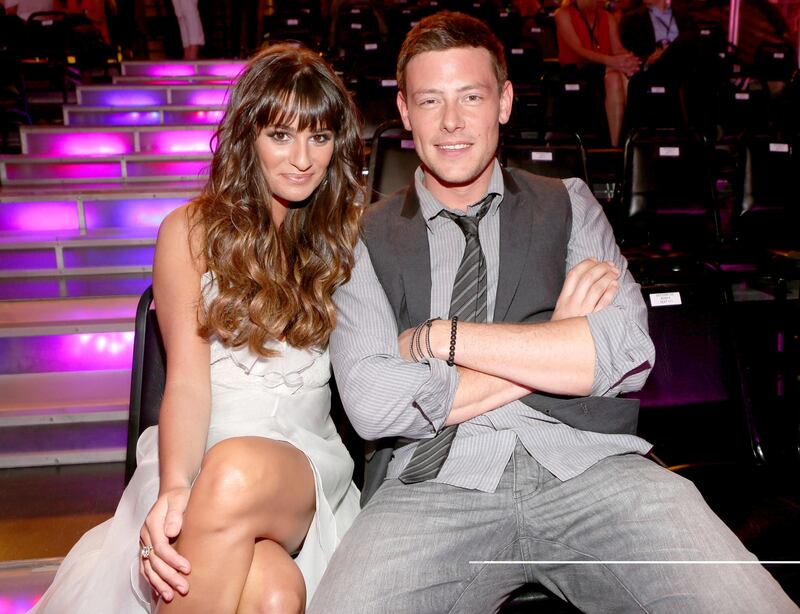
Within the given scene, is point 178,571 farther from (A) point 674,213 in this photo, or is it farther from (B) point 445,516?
(A) point 674,213

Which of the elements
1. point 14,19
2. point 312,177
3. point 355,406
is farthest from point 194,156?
point 355,406

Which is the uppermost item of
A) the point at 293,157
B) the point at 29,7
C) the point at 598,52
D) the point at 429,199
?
the point at 29,7

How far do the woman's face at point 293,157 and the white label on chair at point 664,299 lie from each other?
3.34 ft

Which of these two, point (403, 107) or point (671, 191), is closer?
point (403, 107)

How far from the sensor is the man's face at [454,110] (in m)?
A: 1.75

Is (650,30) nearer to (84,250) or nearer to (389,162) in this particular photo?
(389,162)

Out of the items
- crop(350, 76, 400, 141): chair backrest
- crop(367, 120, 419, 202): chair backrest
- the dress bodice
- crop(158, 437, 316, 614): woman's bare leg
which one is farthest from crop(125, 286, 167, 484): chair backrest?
crop(350, 76, 400, 141): chair backrest

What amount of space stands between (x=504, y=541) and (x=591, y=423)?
32 cm

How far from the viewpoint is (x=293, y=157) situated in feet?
5.79

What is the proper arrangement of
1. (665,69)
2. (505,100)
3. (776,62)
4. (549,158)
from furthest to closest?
(776,62), (665,69), (549,158), (505,100)

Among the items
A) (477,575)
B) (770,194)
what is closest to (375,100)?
(770,194)

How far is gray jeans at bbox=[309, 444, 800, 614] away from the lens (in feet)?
4.38

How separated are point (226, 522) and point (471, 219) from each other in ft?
2.98

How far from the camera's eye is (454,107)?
1.76 meters
